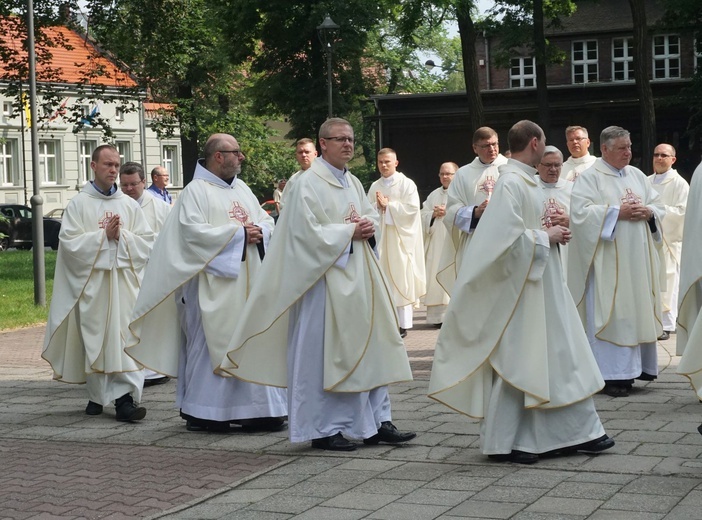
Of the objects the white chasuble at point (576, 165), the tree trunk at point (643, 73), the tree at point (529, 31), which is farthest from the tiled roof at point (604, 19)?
the white chasuble at point (576, 165)

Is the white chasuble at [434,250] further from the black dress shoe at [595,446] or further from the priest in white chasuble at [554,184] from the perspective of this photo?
the black dress shoe at [595,446]

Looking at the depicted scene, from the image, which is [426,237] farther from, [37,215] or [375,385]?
[375,385]

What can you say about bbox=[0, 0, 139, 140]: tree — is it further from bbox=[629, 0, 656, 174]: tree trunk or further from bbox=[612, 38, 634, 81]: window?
bbox=[612, 38, 634, 81]: window

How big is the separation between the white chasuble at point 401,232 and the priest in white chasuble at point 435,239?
230 millimetres

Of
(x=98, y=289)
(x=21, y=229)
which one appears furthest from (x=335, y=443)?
(x=21, y=229)

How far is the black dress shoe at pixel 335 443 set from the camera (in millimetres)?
7703

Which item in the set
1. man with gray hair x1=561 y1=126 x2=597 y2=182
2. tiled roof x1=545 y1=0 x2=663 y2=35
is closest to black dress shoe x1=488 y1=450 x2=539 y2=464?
man with gray hair x1=561 y1=126 x2=597 y2=182

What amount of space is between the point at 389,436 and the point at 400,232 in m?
7.99

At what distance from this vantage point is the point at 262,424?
8.70 m

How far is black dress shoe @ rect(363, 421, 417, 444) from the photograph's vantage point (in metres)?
7.85

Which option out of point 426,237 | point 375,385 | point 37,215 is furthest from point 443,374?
point 37,215

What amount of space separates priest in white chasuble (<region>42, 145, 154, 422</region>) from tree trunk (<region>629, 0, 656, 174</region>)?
24.0 m

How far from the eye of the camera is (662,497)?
609 cm

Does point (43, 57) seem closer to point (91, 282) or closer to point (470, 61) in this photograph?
point (470, 61)
